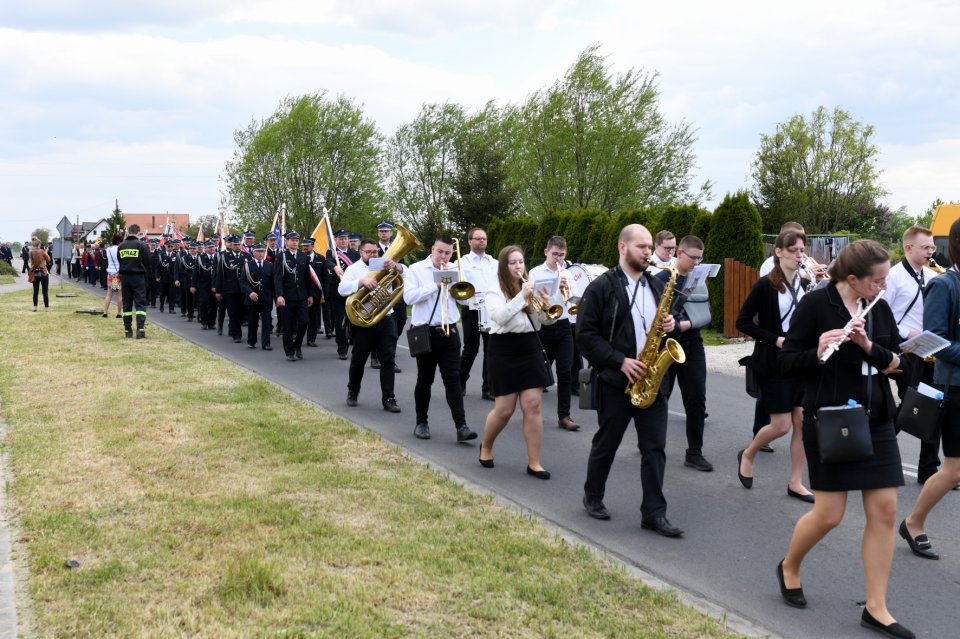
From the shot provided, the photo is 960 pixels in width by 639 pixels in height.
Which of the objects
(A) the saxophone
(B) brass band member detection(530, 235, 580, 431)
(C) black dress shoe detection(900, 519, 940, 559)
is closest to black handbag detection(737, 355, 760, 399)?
(A) the saxophone

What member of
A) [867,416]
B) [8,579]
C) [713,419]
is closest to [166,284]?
[713,419]

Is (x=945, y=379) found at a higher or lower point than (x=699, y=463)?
higher

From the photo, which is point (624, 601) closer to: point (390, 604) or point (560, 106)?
point (390, 604)

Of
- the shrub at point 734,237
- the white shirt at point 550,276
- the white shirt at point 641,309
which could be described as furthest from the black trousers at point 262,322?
the white shirt at point 641,309

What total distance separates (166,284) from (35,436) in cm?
2057

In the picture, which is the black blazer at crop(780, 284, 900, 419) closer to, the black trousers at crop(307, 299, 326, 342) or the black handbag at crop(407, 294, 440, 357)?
the black handbag at crop(407, 294, 440, 357)

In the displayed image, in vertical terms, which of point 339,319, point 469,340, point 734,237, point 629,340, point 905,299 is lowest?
point 339,319

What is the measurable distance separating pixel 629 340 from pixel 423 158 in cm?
5440

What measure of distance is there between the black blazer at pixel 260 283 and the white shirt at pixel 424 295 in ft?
27.6

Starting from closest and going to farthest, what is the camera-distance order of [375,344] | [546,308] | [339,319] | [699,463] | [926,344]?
1. [926,344]
2. [546,308]
3. [699,463]
4. [375,344]
5. [339,319]

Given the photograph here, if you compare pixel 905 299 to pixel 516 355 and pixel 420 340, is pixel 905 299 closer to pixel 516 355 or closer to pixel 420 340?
pixel 516 355

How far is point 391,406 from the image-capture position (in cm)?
1012

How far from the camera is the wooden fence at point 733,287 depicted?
1941 cm

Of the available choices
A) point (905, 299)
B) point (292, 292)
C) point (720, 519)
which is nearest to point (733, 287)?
point (292, 292)
